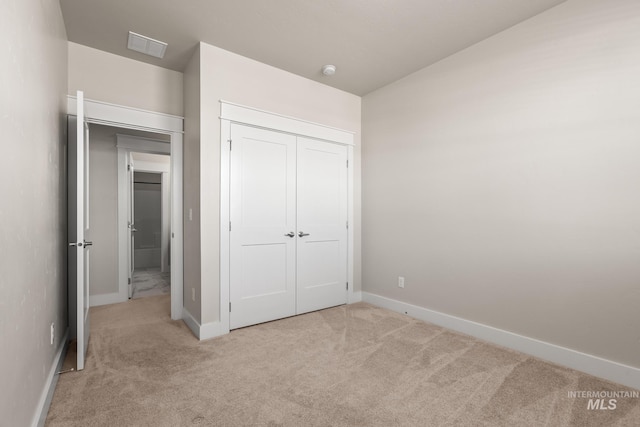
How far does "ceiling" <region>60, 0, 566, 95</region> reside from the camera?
2.38 metres

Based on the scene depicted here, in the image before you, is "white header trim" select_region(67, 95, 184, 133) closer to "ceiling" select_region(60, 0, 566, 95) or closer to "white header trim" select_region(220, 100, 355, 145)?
"ceiling" select_region(60, 0, 566, 95)

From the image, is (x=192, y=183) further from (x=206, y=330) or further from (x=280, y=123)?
(x=206, y=330)

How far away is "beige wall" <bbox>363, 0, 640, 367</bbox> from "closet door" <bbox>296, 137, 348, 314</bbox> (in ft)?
2.38

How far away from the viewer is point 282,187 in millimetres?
3398

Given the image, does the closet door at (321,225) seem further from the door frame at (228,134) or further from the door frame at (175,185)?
the door frame at (175,185)

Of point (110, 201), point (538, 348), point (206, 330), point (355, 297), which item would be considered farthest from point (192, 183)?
point (538, 348)

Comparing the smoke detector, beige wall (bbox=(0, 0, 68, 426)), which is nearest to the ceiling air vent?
beige wall (bbox=(0, 0, 68, 426))

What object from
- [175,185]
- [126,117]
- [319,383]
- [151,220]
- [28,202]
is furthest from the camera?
[151,220]

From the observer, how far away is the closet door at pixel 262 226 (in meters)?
3.08

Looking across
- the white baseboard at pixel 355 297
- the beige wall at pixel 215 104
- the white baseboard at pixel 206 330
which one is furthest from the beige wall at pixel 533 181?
the white baseboard at pixel 206 330

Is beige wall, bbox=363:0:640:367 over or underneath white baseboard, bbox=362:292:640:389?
over

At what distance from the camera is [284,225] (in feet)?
11.2

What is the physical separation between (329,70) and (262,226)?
6.15ft

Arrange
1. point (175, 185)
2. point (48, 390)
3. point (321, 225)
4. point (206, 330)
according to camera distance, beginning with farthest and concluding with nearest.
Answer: point (321, 225), point (175, 185), point (206, 330), point (48, 390)
